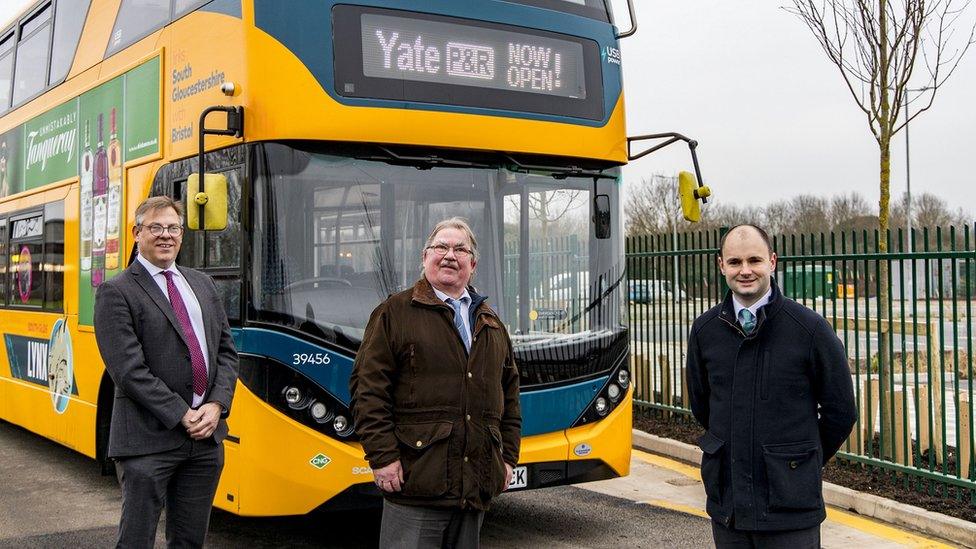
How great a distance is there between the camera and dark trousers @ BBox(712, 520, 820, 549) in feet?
11.4

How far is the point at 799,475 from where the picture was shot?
3.46 metres

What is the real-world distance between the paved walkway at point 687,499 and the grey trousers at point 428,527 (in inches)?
136

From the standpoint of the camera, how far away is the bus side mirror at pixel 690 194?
22.0 feet

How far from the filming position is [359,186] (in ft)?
19.1

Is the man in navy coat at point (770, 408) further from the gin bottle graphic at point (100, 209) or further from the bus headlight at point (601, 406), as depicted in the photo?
the gin bottle graphic at point (100, 209)

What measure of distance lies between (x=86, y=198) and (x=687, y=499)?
5.19m

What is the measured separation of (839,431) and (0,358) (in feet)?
29.1

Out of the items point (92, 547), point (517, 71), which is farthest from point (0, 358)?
point (517, 71)

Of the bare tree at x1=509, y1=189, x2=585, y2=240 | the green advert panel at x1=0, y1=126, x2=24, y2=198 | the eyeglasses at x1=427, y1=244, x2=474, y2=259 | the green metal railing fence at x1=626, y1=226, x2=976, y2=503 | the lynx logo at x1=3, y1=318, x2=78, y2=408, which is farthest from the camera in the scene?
the green advert panel at x1=0, y1=126, x2=24, y2=198

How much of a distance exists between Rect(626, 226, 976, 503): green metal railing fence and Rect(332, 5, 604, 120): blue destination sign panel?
8.36ft

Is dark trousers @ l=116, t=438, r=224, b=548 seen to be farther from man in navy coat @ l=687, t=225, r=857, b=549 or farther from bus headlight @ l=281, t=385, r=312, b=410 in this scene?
man in navy coat @ l=687, t=225, r=857, b=549

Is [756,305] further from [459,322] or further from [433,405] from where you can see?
[433,405]

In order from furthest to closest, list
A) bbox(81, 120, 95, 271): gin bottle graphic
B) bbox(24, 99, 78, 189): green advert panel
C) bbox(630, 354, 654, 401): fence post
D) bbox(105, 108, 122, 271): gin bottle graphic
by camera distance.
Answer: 1. bbox(630, 354, 654, 401): fence post
2. bbox(24, 99, 78, 189): green advert panel
3. bbox(81, 120, 95, 271): gin bottle graphic
4. bbox(105, 108, 122, 271): gin bottle graphic

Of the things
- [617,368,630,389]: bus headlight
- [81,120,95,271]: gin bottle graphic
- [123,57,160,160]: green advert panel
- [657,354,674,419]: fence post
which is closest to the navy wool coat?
[617,368,630,389]: bus headlight
